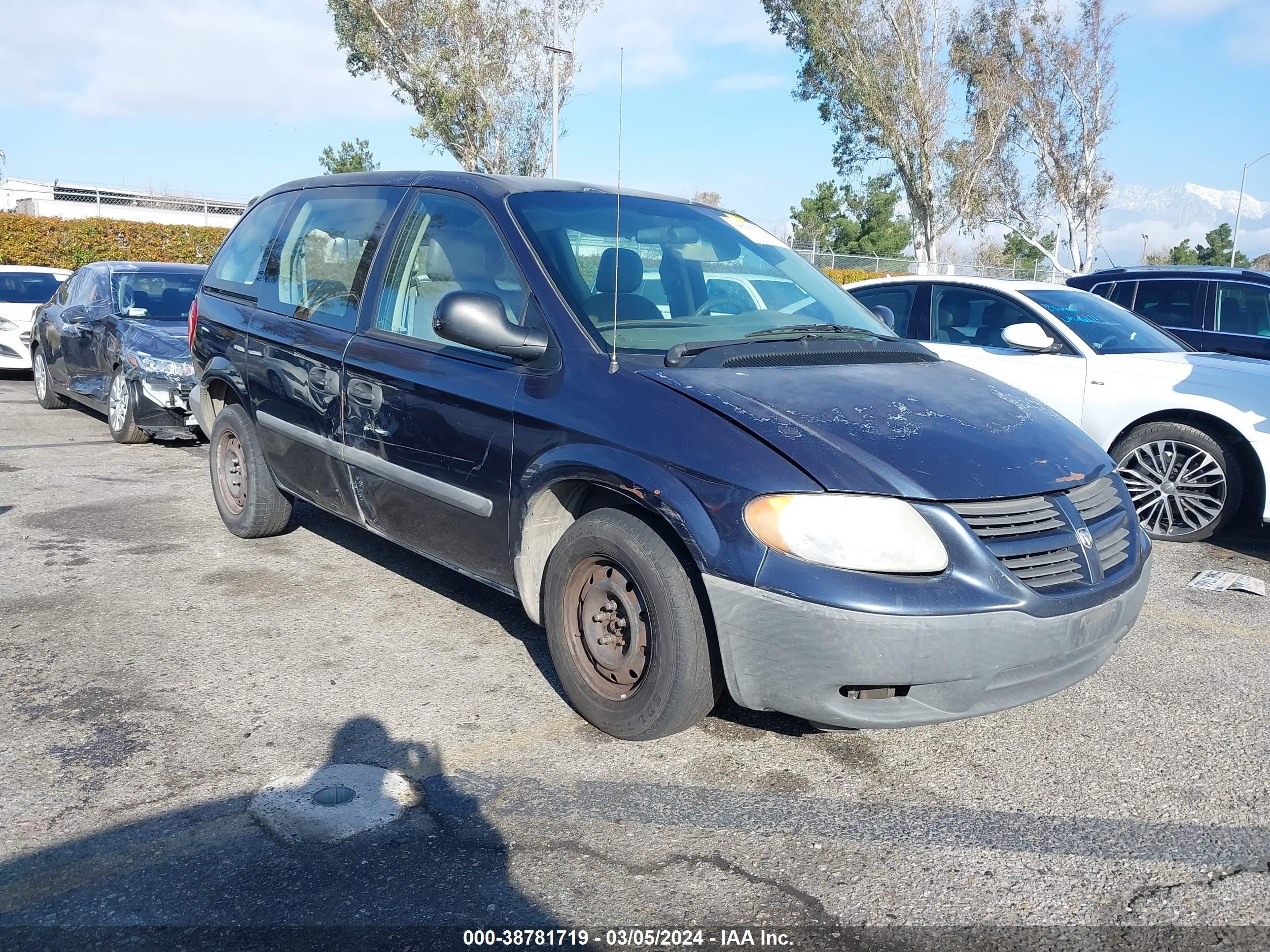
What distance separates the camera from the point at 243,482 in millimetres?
5645

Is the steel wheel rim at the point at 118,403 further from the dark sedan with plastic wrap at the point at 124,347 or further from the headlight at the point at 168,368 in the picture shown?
the headlight at the point at 168,368

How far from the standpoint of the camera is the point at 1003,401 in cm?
372

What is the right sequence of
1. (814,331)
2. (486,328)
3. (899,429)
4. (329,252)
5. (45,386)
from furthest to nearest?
(45,386)
(329,252)
(814,331)
(486,328)
(899,429)

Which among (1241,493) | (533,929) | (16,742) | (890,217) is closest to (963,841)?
(533,929)

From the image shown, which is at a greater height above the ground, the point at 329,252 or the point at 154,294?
the point at 329,252

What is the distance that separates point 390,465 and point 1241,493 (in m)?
4.97

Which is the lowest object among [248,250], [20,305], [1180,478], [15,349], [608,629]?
[608,629]

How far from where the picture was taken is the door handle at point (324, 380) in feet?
14.7

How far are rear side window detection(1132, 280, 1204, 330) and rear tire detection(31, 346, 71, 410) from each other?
10033 millimetres

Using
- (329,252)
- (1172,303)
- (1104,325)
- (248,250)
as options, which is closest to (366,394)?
(329,252)

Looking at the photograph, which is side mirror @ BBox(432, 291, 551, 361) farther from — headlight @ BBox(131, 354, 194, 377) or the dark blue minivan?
headlight @ BBox(131, 354, 194, 377)

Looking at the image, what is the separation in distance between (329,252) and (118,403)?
474cm

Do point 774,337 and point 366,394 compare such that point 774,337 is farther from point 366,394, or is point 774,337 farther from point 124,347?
point 124,347

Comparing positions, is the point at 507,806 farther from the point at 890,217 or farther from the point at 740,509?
the point at 890,217
